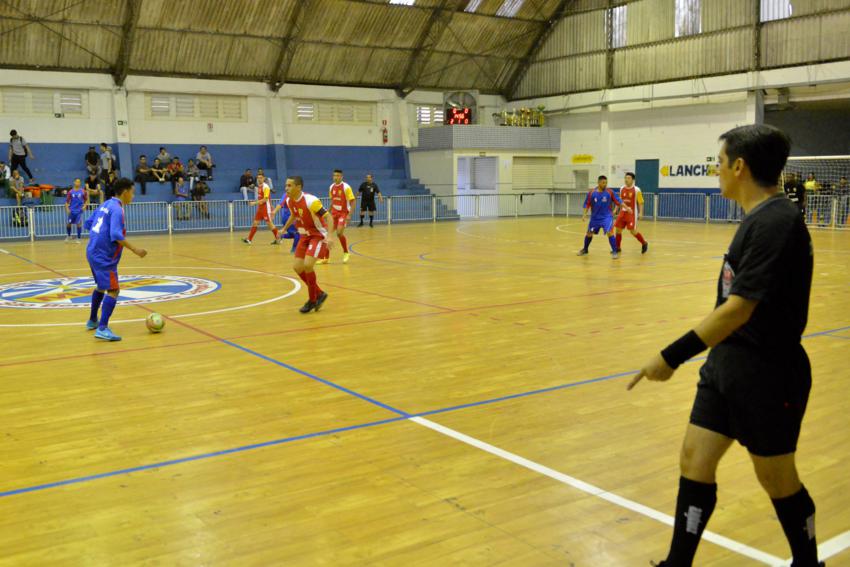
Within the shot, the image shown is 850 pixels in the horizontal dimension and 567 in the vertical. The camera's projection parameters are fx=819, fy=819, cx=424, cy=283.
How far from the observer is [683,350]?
3051 millimetres

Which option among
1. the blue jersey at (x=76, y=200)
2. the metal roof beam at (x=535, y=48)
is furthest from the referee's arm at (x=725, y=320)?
the metal roof beam at (x=535, y=48)

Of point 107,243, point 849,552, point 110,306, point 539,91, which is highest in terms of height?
point 539,91

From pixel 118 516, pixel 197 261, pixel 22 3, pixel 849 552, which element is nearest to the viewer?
pixel 849 552

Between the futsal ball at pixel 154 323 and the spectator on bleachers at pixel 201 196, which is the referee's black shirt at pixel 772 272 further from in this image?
the spectator on bleachers at pixel 201 196

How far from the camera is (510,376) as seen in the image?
7.46 metres

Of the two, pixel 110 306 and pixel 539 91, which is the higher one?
pixel 539 91

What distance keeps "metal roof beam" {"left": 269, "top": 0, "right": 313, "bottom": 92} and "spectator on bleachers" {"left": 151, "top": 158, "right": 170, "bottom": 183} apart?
20.5ft

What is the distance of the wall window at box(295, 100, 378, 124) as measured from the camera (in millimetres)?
36312

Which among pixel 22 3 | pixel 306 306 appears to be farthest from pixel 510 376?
pixel 22 3

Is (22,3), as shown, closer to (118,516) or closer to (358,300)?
(358,300)

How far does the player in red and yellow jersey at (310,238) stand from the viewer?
36.7 ft

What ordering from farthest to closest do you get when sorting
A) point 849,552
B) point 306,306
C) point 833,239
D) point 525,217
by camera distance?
point 525,217 < point 833,239 < point 306,306 < point 849,552

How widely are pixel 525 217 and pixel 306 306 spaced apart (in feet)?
91.1

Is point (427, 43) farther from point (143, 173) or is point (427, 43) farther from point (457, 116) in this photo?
point (143, 173)
